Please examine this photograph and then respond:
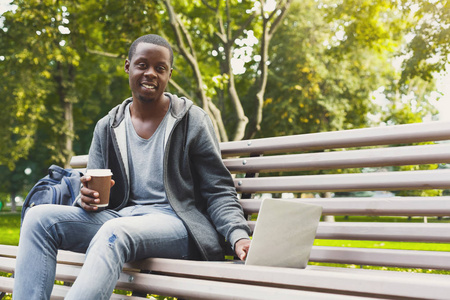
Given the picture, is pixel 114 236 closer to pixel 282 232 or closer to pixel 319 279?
pixel 282 232

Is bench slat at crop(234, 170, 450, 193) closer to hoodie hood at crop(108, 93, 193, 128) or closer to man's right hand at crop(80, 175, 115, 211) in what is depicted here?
hoodie hood at crop(108, 93, 193, 128)

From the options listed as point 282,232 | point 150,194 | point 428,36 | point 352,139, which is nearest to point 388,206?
point 352,139

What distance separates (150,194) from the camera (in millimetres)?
2990

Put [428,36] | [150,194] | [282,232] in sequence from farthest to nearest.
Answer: [428,36] < [150,194] < [282,232]

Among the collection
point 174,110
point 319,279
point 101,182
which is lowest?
point 319,279

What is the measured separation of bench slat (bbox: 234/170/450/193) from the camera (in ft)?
8.18

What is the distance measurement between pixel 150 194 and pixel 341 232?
0.98 meters

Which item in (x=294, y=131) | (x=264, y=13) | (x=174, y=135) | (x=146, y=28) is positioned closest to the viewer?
(x=174, y=135)

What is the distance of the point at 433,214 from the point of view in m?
2.50

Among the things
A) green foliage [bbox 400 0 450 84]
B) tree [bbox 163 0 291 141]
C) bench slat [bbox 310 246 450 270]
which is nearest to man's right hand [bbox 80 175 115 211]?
bench slat [bbox 310 246 450 270]

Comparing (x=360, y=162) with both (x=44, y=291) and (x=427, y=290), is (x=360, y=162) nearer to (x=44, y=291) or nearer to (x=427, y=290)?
(x=427, y=290)

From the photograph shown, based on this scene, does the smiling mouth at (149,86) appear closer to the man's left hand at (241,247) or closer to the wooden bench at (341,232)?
the wooden bench at (341,232)

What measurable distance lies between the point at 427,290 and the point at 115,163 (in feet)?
6.22

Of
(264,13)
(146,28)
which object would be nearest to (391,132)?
(146,28)
